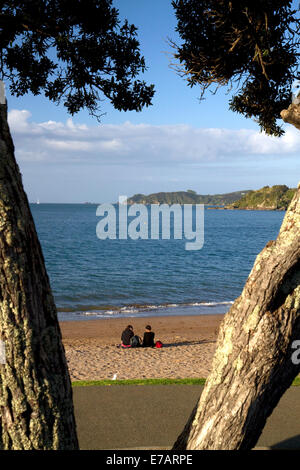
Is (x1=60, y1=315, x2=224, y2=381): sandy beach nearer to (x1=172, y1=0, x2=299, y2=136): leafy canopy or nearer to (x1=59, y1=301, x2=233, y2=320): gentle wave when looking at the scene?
(x1=59, y1=301, x2=233, y2=320): gentle wave

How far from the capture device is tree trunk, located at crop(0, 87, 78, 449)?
2887 mm

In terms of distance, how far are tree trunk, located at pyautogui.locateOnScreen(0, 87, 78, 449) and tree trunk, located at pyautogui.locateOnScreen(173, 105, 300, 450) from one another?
1256 mm

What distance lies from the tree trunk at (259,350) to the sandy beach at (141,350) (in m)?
8.93

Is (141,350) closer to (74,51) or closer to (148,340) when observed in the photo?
(148,340)

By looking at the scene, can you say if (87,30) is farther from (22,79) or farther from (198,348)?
(198,348)

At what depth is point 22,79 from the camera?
7.65 meters

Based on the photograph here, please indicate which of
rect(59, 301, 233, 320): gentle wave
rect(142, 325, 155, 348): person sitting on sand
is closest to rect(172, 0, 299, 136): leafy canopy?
rect(142, 325, 155, 348): person sitting on sand

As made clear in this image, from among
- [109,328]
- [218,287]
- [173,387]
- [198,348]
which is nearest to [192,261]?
[218,287]

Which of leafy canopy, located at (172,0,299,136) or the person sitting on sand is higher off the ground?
leafy canopy, located at (172,0,299,136)

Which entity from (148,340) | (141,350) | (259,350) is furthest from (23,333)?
(148,340)

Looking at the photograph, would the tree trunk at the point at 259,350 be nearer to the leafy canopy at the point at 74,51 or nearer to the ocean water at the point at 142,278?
the leafy canopy at the point at 74,51

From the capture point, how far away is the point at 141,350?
52.9 ft

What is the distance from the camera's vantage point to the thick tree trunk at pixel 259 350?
338 cm
